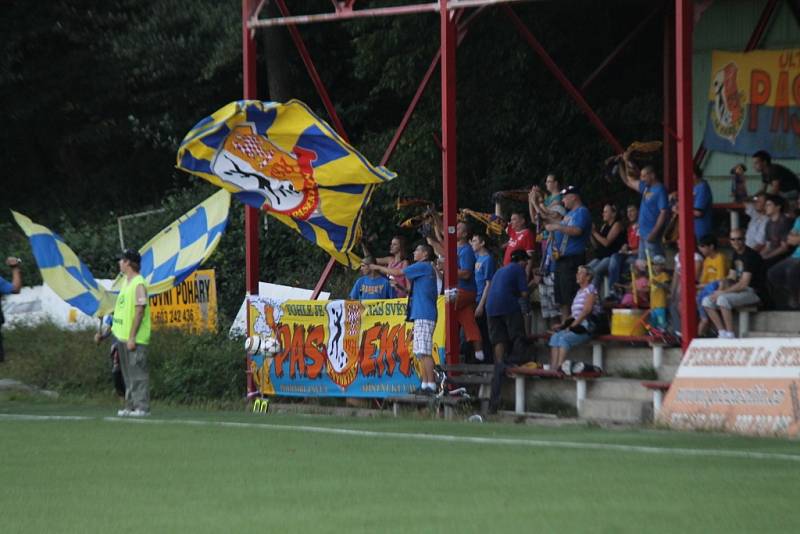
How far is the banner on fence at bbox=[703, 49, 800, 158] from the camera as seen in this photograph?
2245cm

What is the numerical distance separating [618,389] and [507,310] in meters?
1.88

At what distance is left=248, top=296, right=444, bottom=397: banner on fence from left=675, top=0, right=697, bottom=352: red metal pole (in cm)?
356

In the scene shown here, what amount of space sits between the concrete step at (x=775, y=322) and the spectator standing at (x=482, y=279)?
139 inches

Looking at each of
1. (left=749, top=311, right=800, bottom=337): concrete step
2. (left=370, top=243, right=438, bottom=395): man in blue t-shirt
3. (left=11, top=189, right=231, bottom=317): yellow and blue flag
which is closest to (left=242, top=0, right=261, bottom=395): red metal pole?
(left=11, top=189, right=231, bottom=317): yellow and blue flag

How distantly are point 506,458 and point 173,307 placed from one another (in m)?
15.2

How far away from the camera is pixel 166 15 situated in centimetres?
3356

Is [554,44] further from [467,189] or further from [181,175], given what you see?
[181,175]

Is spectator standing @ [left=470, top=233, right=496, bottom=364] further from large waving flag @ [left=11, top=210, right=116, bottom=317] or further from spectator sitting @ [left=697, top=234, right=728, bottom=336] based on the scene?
large waving flag @ [left=11, top=210, right=116, bottom=317]

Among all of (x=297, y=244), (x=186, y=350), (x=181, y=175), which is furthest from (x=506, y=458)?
(x=181, y=175)

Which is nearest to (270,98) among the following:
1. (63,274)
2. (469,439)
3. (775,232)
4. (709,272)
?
(63,274)

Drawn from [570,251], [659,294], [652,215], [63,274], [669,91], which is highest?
[669,91]

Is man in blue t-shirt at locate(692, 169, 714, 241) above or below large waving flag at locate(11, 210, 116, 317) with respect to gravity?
above

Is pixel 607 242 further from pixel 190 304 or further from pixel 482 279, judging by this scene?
pixel 190 304

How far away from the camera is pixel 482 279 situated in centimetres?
1989
